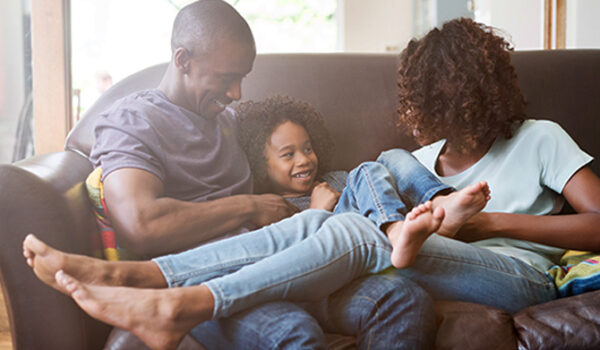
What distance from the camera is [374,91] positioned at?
46.8 inches

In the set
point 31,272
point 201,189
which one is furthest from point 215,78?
point 31,272

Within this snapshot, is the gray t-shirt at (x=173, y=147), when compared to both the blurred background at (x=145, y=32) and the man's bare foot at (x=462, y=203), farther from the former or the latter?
the man's bare foot at (x=462, y=203)

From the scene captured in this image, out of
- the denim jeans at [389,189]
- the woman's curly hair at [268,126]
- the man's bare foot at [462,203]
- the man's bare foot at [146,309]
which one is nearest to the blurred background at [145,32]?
the woman's curly hair at [268,126]

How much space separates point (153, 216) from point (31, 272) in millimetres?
182

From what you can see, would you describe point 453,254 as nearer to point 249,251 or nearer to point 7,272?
point 249,251

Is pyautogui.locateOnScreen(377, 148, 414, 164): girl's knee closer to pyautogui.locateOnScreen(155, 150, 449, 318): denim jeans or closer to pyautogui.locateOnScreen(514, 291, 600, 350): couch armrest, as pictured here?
pyautogui.locateOnScreen(155, 150, 449, 318): denim jeans

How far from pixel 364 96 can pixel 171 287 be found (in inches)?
27.7

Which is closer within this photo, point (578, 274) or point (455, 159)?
point (578, 274)

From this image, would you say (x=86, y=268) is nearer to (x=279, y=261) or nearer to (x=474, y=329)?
(x=279, y=261)

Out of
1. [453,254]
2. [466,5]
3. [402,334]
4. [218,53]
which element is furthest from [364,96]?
[466,5]

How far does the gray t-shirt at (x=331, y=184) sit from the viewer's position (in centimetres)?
98

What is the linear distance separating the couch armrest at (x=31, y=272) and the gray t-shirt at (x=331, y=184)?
41cm

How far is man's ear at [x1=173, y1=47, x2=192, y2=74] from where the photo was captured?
2.85 ft

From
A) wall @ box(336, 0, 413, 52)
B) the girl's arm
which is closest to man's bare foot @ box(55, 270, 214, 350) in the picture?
the girl's arm
